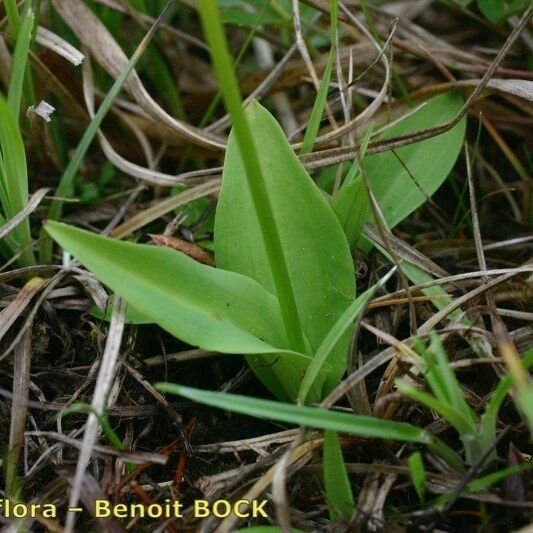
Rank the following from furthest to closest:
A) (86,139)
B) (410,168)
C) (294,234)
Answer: (410,168) < (86,139) < (294,234)

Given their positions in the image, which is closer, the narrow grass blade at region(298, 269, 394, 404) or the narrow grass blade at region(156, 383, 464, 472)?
the narrow grass blade at region(156, 383, 464, 472)

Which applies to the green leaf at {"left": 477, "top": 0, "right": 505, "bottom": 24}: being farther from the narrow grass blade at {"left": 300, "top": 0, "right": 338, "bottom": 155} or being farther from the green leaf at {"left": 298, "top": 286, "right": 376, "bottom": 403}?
the green leaf at {"left": 298, "top": 286, "right": 376, "bottom": 403}

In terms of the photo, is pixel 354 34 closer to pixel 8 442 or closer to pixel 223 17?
pixel 223 17

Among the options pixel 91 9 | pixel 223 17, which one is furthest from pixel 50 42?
pixel 223 17

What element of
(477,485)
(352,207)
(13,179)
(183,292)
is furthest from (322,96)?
(477,485)

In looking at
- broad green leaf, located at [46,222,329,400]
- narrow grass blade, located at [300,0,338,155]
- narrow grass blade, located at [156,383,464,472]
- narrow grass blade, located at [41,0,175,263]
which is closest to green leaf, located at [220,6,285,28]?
narrow grass blade, located at [41,0,175,263]

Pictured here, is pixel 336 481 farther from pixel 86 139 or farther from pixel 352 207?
pixel 86 139

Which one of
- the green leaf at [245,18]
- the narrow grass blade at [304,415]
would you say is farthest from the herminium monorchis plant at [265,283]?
the green leaf at [245,18]
